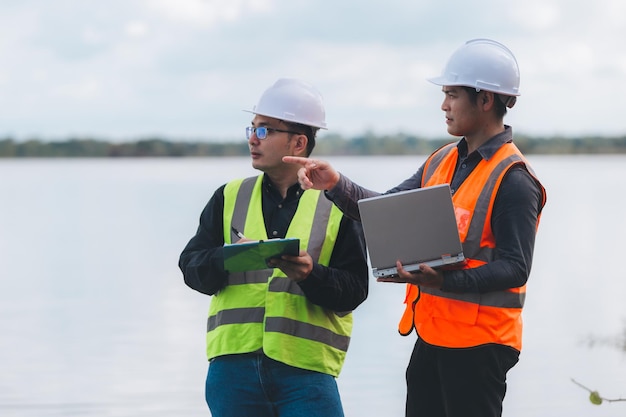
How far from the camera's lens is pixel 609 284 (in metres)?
16.8

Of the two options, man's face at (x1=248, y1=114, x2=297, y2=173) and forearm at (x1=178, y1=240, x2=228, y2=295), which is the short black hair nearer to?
man's face at (x1=248, y1=114, x2=297, y2=173)

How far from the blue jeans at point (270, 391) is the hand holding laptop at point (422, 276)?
1.72 feet

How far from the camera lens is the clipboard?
394 cm

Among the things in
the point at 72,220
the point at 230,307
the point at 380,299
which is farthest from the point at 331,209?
the point at 72,220

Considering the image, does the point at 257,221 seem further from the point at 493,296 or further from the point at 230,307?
the point at 493,296

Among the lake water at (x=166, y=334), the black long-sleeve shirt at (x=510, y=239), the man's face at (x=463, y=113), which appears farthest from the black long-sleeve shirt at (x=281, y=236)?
the lake water at (x=166, y=334)

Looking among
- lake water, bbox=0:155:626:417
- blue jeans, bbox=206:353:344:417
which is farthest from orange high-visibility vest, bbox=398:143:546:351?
lake water, bbox=0:155:626:417

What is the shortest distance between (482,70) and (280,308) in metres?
1.07

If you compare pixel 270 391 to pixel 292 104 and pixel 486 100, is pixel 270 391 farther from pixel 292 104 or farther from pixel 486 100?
pixel 486 100

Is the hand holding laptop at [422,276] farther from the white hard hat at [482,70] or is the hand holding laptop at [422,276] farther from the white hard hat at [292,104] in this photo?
the white hard hat at [292,104]

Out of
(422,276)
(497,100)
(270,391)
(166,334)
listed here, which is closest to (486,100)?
(497,100)

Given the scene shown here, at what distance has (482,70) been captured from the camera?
4145 millimetres

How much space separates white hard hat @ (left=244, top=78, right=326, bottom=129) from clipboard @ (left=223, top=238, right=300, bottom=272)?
595mm

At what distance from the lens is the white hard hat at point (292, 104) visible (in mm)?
4426
